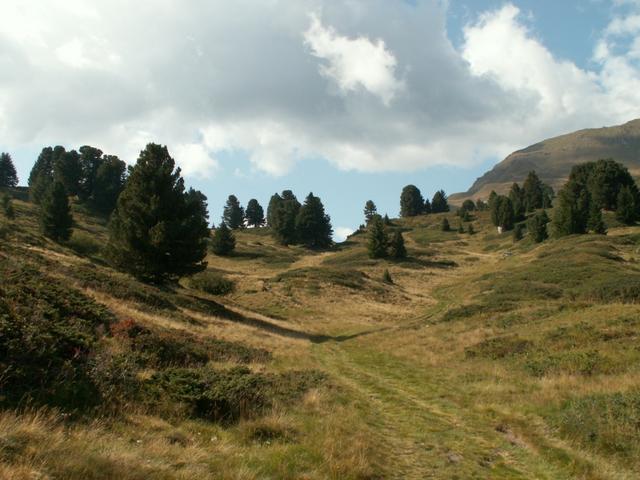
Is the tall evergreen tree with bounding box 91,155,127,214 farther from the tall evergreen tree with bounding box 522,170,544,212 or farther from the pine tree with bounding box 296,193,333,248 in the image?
the tall evergreen tree with bounding box 522,170,544,212

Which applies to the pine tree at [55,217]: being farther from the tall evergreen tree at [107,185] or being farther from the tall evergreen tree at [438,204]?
the tall evergreen tree at [438,204]

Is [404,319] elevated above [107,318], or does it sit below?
below

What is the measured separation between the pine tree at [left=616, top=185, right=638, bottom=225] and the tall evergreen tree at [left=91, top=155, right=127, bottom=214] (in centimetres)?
10673

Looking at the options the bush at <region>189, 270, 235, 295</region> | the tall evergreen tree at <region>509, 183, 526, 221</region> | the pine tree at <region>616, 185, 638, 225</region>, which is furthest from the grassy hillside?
the tall evergreen tree at <region>509, 183, 526, 221</region>

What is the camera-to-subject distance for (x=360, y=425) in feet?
31.7

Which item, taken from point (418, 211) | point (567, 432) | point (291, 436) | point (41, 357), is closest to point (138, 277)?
point (41, 357)

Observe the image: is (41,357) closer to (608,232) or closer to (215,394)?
(215,394)

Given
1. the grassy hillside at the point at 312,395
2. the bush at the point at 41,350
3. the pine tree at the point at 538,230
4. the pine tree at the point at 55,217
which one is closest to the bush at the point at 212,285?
the grassy hillside at the point at 312,395

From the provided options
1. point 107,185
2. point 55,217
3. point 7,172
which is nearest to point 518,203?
point 107,185

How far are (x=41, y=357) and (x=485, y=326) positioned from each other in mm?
22951

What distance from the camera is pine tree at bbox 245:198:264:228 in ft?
471

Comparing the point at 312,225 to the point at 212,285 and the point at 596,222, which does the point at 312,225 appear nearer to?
the point at 596,222

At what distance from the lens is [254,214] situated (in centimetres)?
14350

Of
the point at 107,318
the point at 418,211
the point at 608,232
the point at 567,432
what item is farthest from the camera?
the point at 418,211
